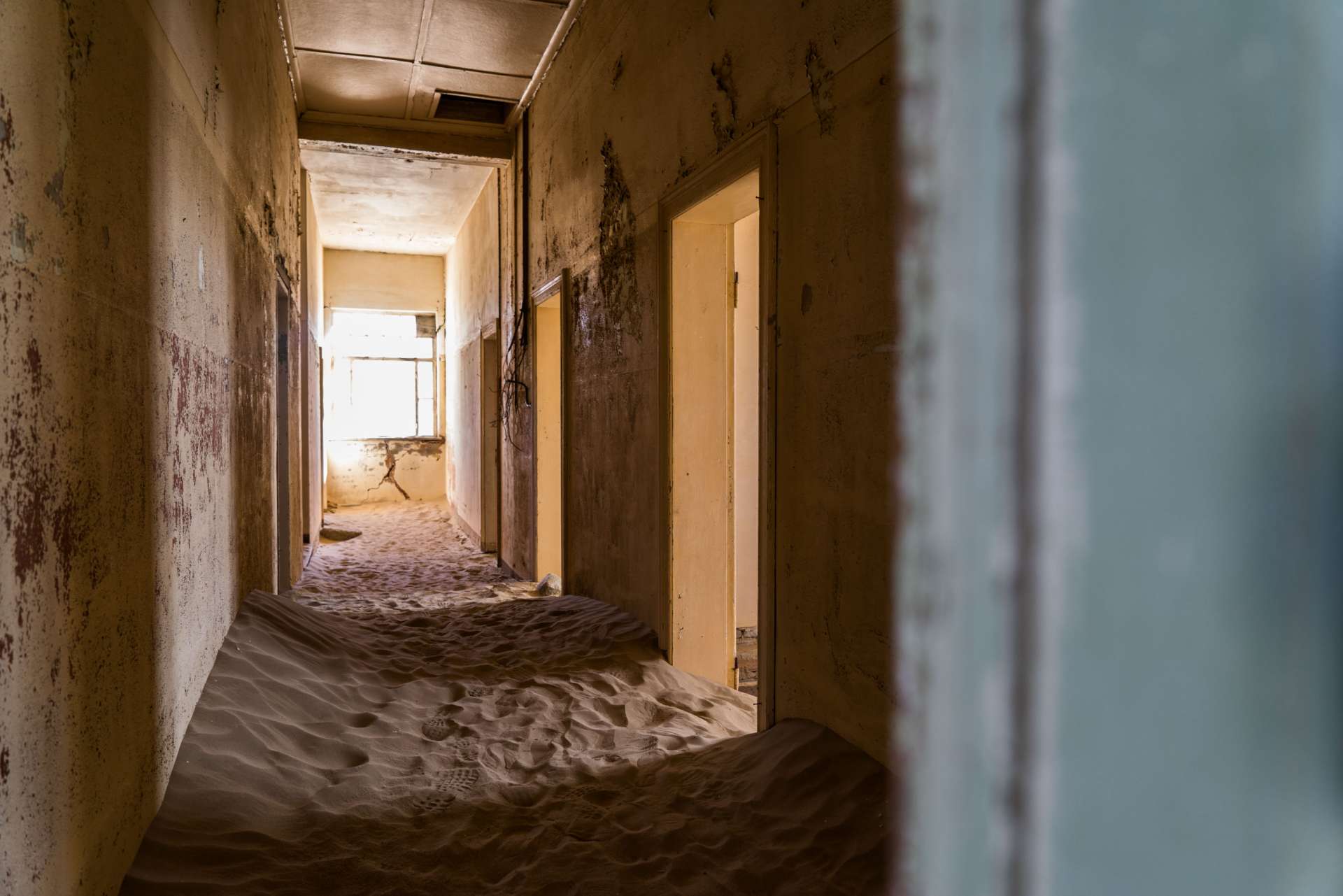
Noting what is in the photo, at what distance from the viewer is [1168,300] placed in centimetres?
32

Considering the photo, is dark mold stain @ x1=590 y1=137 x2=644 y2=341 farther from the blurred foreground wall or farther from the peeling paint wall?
the peeling paint wall

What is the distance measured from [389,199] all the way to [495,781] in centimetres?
829

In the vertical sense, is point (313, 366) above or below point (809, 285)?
above

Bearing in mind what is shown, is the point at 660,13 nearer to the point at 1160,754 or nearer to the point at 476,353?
the point at 1160,754

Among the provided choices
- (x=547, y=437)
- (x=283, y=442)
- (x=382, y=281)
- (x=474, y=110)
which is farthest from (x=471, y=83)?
(x=382, y=281)

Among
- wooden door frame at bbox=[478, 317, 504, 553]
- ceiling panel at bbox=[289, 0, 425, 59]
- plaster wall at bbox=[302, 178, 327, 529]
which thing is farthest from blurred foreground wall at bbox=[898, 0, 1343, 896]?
plaster wall at bbox=[302, 178, 327, 529]

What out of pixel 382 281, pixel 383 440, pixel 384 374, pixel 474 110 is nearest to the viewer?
pixel 474 110

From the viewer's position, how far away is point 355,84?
6352mm

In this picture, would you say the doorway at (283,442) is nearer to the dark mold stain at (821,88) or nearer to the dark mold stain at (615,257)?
the dark mold stain at (615,257)

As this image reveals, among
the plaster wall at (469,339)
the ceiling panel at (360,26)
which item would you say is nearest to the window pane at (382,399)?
the plaster wall at (469,339)

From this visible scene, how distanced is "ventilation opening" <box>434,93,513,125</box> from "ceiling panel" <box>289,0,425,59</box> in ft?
3.62

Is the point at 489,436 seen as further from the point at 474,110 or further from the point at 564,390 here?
the point at 564,390

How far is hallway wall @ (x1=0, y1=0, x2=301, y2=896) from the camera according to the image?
4.26ft

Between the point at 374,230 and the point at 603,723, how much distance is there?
9.53 m
